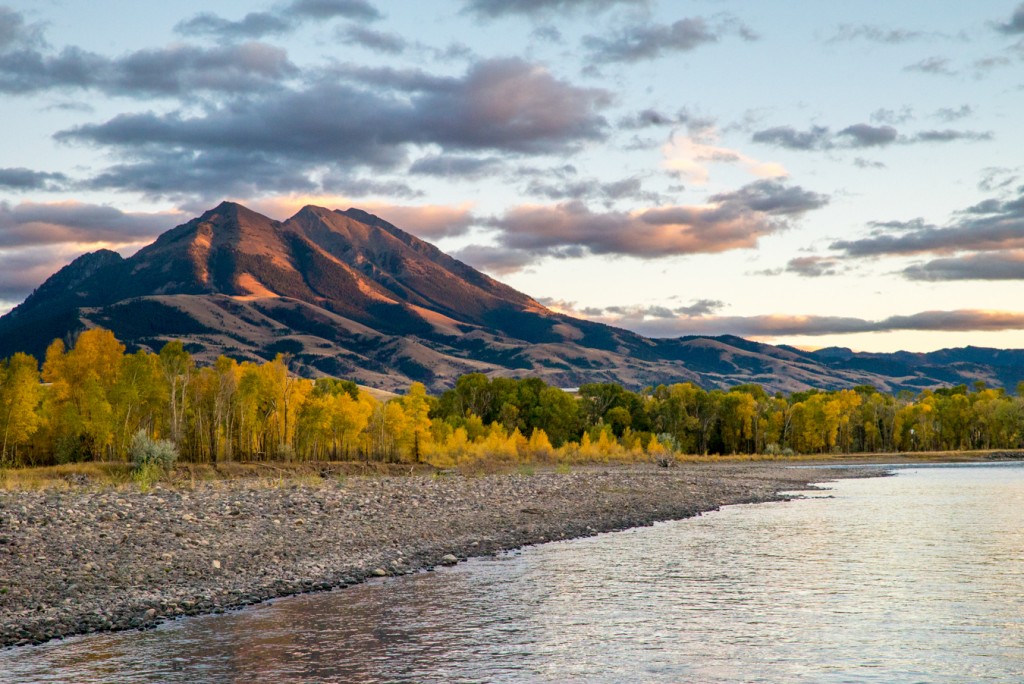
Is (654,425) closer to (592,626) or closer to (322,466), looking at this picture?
(322,466)

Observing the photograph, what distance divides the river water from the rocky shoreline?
1603 millimetres

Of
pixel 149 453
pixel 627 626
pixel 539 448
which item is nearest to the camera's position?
pixel 627 626

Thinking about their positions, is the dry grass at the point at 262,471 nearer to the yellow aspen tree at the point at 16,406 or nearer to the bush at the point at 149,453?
the bush at the point at 149,453

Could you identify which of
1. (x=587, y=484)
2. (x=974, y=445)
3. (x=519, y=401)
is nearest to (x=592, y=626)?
(x=587, y=484)

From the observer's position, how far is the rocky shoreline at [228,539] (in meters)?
25.5

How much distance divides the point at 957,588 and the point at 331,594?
21.6m

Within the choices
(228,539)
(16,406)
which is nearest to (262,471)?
(16,406)

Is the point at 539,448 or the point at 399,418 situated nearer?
the point at 399,418

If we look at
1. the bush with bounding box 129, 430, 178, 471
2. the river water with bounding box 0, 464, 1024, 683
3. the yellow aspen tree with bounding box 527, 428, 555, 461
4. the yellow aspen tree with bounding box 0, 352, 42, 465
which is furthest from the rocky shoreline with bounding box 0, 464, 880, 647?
the yellow aspen tree with bounding box 527, 428, 555, 461

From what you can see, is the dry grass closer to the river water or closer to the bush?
the bush

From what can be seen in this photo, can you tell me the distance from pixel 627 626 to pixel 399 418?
85.8 meters

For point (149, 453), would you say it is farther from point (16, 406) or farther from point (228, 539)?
point (228, 539)

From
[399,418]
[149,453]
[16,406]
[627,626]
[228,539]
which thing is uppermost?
[16,406]

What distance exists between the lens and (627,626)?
24.5m
